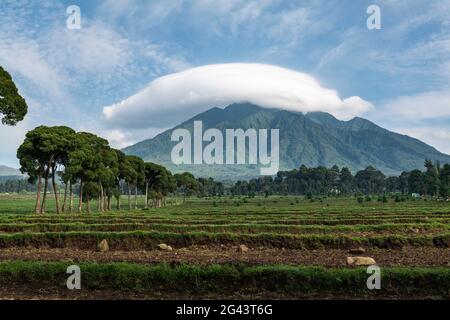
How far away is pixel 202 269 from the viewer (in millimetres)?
15352

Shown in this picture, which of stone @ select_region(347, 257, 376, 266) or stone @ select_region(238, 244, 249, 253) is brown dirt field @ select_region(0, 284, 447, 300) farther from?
stone @ select_region(238, 244, 249, 253)

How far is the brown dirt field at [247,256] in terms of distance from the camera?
18.1 m

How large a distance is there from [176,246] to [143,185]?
65.2 m

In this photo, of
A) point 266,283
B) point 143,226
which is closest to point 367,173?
point 143,226

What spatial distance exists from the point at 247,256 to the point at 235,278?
17.2ft

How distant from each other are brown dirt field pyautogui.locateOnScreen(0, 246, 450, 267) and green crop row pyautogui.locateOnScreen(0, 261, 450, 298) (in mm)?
2089

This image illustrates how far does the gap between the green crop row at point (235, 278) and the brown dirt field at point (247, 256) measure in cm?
209

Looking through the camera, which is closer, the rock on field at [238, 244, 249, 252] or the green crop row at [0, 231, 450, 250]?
the rock on field at [238, 244, 249, 252]

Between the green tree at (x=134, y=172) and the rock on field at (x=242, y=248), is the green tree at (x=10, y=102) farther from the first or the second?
the green tree at (x=134, y=172)

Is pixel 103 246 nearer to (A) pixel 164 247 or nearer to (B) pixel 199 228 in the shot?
(A) pixel 164 247

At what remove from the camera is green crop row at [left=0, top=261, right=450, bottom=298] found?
1436 centimetres

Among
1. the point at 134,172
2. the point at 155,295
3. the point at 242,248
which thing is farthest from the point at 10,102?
the point at 134,172

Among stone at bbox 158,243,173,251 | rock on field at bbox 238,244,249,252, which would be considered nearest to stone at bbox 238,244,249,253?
rock on field at bbox 238,244,249,252

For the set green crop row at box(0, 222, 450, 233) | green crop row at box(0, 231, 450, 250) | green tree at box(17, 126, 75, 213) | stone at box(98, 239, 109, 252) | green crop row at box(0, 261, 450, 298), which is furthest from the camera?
green tree at box(17, 126, 75, 213)
